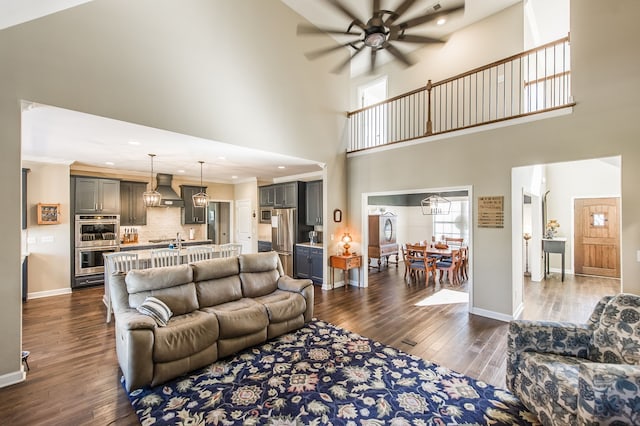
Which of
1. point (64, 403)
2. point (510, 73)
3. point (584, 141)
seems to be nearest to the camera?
point (64, 403)

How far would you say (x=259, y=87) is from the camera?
4652mm

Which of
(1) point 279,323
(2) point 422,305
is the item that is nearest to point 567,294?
(2) point 422,305

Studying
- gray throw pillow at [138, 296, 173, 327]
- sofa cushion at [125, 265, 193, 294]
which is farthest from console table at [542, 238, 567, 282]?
gray throw pillow at [138, 296, 173, 327]

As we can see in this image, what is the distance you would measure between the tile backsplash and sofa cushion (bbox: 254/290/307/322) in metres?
5.14

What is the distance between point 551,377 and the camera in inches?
74.9

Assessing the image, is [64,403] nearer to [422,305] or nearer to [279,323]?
[279,323]

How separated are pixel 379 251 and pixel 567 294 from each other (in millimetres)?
4125

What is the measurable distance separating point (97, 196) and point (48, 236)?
114 cm

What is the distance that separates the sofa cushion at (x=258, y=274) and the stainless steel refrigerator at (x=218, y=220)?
597 centimetres

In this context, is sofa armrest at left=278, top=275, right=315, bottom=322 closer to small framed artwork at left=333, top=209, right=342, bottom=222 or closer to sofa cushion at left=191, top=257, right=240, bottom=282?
sofa cushion at left=191, top=257, right=240, bottom=282

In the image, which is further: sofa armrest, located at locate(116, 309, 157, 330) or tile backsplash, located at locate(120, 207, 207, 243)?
tile backsplash, located at locate(120, 207, 207, 243)

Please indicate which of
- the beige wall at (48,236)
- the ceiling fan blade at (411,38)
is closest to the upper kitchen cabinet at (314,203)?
the ceiling fan blade at (411,38)

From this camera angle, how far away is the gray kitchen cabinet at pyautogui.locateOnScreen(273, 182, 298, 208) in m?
6.99

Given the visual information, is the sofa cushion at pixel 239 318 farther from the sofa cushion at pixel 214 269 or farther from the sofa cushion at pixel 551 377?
the sofa cushion at pixel 551 377
